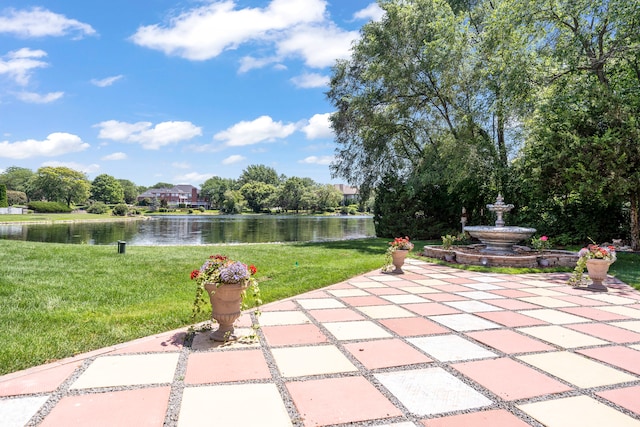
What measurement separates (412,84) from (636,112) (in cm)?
664

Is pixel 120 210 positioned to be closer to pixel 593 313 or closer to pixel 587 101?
pixel 587 101

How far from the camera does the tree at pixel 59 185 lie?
55.6 m

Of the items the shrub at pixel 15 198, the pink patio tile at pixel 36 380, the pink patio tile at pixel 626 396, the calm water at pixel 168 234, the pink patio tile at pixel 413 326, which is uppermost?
the shrub at pixel 15 198

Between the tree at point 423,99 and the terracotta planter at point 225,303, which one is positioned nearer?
the terracotta planter at point 225,303

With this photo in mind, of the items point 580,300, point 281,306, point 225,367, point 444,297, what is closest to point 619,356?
point 444,297

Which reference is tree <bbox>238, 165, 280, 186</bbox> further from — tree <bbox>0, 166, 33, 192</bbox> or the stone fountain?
the stone fountain

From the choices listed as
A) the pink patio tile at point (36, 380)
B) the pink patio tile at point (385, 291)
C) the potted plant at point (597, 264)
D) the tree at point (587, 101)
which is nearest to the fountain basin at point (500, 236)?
the tree at point (587, 101)

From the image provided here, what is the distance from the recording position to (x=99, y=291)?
206 inches

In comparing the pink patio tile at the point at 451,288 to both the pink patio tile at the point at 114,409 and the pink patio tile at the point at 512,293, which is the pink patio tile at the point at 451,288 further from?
the pink patio tile at the point at 114,409

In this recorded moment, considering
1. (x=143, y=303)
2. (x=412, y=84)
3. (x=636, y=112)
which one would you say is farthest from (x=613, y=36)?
(x=143, y=303)

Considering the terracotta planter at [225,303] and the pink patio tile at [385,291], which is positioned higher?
the terracotta planter at [225,303]

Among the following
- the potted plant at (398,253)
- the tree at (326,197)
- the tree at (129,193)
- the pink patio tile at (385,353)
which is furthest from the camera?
the tree at (129,193)

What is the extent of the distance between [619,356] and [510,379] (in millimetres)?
1210

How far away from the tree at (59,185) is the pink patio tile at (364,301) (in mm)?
63998
